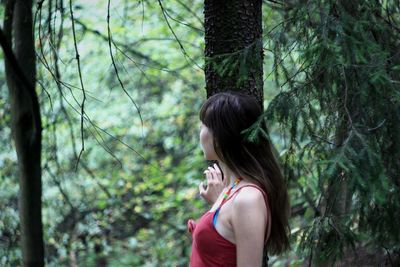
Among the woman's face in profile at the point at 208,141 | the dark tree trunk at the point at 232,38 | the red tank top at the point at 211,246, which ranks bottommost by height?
the red tank top at the point at 211,246

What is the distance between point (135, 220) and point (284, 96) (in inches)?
255

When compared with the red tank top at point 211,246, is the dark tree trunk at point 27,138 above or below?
above

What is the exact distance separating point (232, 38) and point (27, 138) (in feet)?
7.10

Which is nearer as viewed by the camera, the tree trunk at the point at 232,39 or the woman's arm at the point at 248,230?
the woman's arm at the point at 248,230

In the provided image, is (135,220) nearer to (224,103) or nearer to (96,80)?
(96,80)

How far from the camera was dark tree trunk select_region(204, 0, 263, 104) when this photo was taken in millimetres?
2377

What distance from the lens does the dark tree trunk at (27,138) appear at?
404 cm

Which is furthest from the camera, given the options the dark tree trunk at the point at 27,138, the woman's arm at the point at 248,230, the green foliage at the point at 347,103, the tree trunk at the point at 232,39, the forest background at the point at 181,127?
the dark tree trunk at the point at 27,138

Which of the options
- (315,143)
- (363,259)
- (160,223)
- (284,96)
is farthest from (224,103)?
(160,223)

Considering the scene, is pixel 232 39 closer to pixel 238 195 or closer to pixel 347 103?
pixel 347 103

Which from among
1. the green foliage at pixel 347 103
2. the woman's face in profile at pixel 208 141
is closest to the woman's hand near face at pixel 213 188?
the woman's face in profile at pixel 208 141

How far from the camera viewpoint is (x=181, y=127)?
8.05 m

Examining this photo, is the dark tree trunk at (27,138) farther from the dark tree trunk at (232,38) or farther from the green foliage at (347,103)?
the green foliage at (347,103)

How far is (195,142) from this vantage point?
7.91 meters
